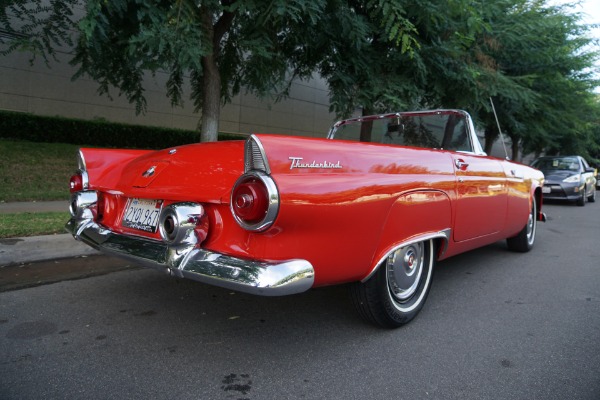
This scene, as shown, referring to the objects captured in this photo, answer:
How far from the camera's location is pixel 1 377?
222cm

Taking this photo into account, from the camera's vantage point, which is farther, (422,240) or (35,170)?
(35,170)

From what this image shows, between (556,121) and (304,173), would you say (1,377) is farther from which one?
(556,121)

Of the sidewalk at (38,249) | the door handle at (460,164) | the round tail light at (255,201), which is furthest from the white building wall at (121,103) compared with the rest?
the round tail light at (255,201)

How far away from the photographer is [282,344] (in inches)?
108

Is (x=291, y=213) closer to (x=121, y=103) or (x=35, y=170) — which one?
(x=35, y=170)

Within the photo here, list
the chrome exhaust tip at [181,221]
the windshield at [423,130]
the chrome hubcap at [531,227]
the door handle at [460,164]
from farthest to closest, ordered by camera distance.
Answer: the chrome hubcap at [531,227] < the windshield at [423,130] < the door handle at [460,164] < the chrome exhaust tip at [181,221]

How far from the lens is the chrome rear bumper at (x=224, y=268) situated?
2047 mm

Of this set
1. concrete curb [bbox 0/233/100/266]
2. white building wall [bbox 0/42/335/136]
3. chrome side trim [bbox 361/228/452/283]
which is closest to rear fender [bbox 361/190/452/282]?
chrome side trim [bbox 361/228/452/283]

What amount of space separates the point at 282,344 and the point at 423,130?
2.52 metres

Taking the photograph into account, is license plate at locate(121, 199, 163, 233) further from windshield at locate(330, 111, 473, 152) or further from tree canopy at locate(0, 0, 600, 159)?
tree canopy at locate(0, 0, 600, 159)

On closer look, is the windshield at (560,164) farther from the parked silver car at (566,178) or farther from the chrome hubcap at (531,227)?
the chrome hubcap at (531,227)

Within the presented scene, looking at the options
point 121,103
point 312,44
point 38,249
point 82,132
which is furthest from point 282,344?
point 121,103

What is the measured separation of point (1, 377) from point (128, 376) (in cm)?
64

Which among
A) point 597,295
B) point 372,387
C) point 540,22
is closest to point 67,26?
point 372,387
